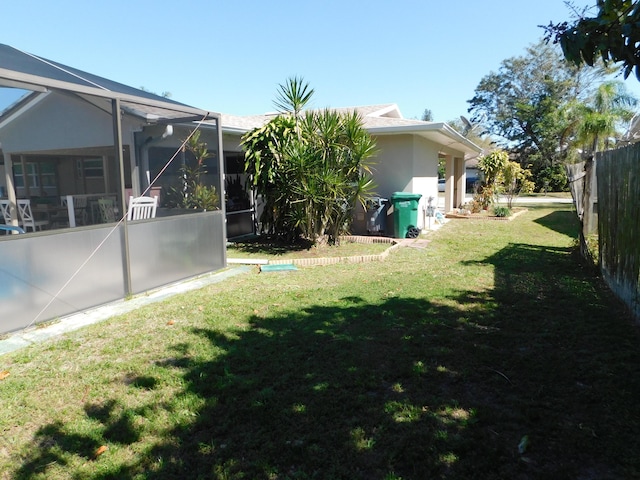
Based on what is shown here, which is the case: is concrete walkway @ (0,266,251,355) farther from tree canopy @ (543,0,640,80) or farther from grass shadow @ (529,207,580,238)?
grass shadow @ (529,207,580,238)

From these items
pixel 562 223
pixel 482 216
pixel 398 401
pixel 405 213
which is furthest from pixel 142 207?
pixel 562 223

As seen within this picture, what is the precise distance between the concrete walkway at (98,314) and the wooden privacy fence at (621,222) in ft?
18.7

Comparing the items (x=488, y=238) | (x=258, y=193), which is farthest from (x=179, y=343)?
(x=488, y=238)

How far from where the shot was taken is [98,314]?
5605 mm

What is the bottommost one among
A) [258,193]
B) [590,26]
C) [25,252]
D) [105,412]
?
[105,412]

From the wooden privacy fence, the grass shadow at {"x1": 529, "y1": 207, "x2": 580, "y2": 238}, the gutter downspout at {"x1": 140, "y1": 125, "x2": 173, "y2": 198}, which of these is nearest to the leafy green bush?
the grass shadow at {"x1": 529, "y1": 207, "x2": 580, "y2": 238}

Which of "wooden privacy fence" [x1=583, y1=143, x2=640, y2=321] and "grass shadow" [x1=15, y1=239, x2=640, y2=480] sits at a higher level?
"wooden privacy fence" [x1=583, y1=143, x2=640, y2=321]

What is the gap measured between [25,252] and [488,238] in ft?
33.6

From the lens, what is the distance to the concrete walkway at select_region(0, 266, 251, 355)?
4711 millimetres

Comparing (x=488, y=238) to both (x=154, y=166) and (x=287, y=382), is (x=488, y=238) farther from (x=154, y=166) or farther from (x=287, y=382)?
(x=287, y=382)

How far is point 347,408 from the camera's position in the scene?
3213 millimetres

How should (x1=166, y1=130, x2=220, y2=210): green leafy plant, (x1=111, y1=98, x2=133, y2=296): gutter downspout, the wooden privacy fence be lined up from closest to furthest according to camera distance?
the wooden privacy fence < (x1=111, y1=98, x2=133, y2=296): gutter downspout < (x1=166, y1=130, x2=220, y2=210): green leafy plant

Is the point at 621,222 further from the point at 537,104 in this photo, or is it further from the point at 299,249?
the point at 537,104

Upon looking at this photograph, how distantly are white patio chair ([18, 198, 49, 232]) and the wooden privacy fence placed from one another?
9.36 m
